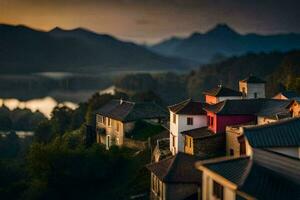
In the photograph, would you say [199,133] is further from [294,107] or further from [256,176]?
[256,176]

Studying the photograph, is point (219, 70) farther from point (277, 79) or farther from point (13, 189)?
point (13, 189)

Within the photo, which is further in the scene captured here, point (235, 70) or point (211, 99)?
point (235, 70)

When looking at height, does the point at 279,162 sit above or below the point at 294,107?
below

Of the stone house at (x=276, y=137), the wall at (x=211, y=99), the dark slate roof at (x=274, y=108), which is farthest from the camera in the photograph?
the wall at (x=211, y=99)

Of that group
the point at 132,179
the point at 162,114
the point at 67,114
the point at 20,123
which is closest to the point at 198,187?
the point at 132,179

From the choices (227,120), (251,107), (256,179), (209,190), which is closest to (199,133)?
(227,120)

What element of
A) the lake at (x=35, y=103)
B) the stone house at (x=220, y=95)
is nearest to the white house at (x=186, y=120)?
the stone house at (x=220, y=95)

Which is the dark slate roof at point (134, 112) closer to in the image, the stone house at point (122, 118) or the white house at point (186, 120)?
the stone house at point (122, 118)
